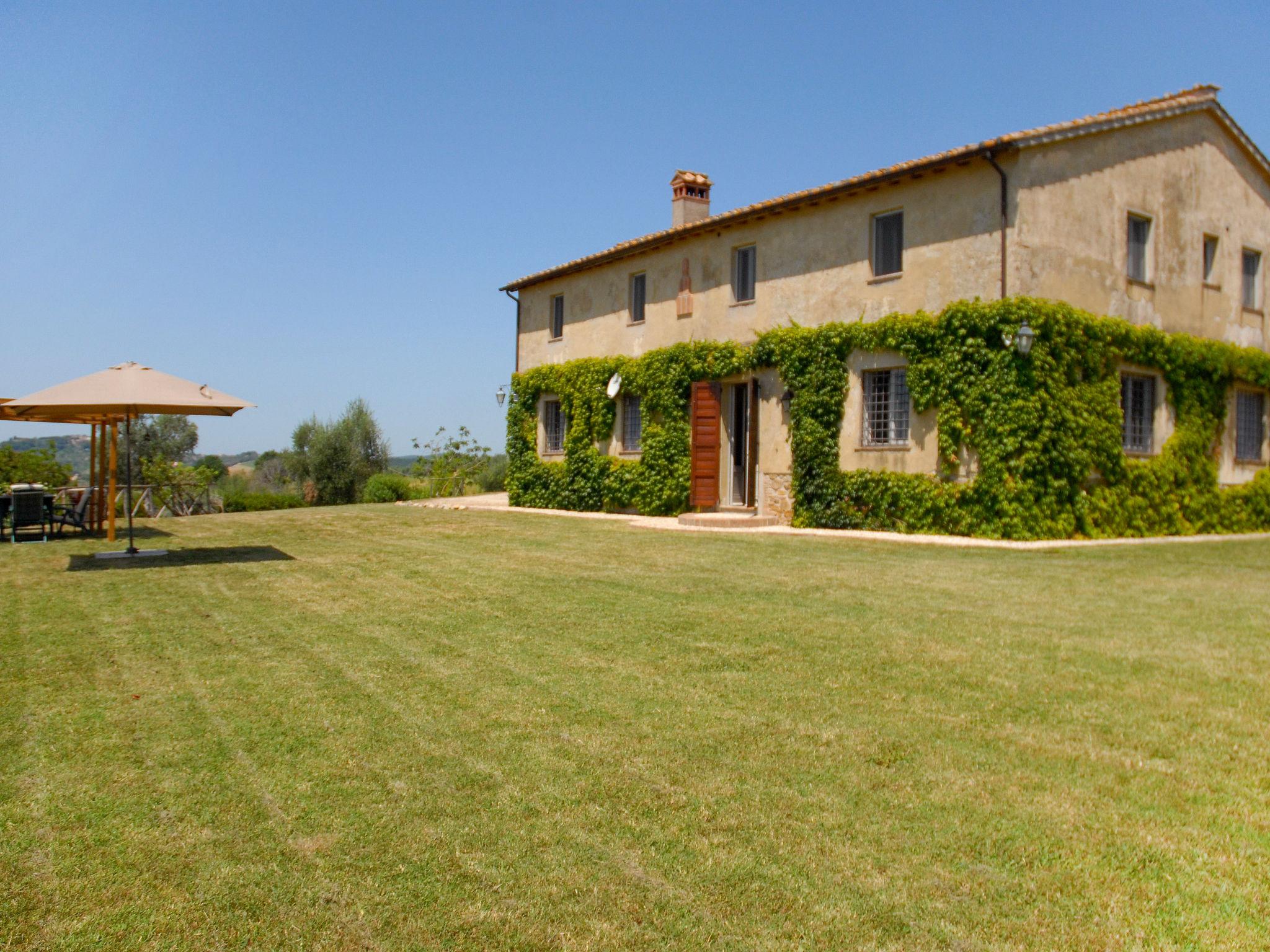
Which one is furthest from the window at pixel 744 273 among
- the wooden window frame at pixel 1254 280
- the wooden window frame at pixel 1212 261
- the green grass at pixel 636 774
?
the green grass at pixel 636 774

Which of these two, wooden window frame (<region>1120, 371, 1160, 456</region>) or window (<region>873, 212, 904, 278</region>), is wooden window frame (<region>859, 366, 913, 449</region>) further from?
wooden window frame (<region>1120, 371, 1160, 456</region>)

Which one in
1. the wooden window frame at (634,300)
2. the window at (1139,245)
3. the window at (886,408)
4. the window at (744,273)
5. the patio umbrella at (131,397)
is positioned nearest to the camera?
the patio umbrella at (131,397)

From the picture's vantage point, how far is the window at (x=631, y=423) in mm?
21078

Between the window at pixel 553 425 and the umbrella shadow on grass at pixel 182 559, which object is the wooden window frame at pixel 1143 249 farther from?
the umbrella shadow on grass at pixel 182 559

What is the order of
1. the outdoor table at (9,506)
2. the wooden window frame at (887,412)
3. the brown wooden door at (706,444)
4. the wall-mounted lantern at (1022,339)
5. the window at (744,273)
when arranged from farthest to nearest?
the brown wooden door at (706,444), the window at (744,273), the wooden window frame at (887,412), the outdoor table at (9,506), the wall-mounted lantern at (1022,339)

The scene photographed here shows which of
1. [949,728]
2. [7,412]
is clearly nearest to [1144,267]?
[949,728]

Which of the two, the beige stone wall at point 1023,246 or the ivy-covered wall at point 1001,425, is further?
the beige stone wall at point 1023,246

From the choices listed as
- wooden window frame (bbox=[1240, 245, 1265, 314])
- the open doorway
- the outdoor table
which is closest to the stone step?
the open doorway

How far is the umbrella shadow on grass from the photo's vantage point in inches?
429

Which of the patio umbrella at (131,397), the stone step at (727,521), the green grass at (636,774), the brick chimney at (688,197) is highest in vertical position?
the brick chimney at (688,197)

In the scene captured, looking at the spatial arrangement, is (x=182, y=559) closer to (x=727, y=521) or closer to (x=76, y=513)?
(x=76, y=513)

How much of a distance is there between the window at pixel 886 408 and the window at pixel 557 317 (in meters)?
10.1

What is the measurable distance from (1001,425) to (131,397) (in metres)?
11.7

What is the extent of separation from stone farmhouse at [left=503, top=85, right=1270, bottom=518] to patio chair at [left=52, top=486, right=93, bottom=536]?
34.7 ft
